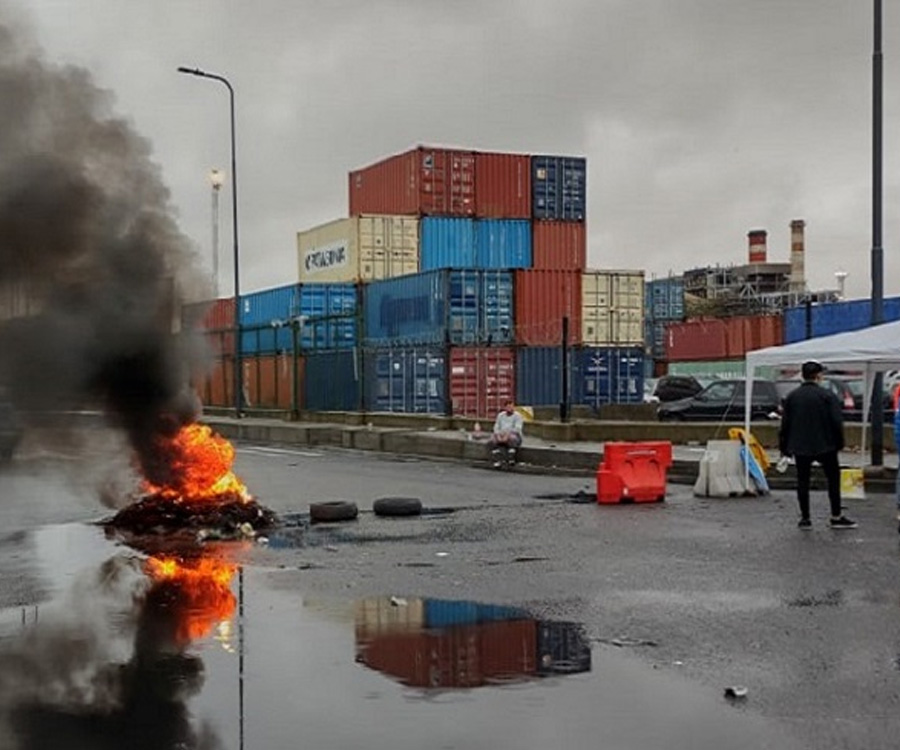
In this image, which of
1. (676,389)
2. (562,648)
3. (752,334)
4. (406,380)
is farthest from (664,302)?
(562,648)

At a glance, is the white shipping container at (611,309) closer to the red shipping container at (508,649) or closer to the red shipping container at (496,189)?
the red shipping container at (496,189)

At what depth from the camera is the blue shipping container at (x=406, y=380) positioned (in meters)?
30.8

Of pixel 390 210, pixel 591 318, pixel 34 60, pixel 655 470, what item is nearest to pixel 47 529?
pixel 34 60

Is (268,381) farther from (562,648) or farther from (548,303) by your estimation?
(562,648)

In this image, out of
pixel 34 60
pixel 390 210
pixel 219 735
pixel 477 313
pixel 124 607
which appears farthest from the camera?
pixel 390 210

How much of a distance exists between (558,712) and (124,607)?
409 cm

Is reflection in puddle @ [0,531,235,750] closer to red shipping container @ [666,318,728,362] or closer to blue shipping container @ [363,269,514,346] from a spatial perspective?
blue shipping container @ [363,269,514,346]

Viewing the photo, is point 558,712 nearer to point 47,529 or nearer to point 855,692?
point 855,692

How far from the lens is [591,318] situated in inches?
1330

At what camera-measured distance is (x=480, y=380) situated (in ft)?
101

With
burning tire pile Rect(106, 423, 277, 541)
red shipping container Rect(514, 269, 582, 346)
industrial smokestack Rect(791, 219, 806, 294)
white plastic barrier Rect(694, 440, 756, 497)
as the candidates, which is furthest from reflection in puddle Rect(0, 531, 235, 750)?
industrial smokestack Rect(791, 219, 806, 294)

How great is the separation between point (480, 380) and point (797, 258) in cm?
5210

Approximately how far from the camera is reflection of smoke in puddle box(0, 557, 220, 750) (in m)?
5.35

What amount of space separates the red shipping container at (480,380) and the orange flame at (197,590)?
19820 mm
